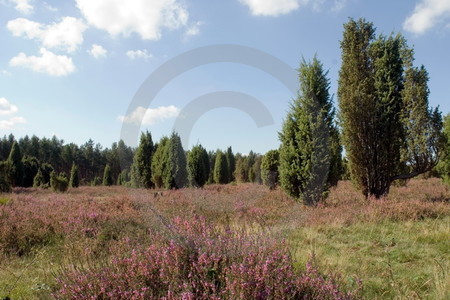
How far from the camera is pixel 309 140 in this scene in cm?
1195

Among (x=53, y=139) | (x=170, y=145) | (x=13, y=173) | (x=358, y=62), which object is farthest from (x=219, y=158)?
(x=53, y=139)

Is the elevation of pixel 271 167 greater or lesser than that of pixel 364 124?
lesser

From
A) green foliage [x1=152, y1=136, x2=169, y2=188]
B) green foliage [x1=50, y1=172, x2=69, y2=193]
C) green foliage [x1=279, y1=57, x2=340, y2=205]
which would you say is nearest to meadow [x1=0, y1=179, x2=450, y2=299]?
green foliage [x1=279, y1=57, x2=340, y2=205]

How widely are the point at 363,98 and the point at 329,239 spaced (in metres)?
7.68

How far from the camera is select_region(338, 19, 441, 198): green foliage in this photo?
12.4 meters

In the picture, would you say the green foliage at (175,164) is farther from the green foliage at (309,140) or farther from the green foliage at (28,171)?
the green foliage at (28,171)

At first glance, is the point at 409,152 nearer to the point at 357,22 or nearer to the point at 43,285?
the point at 357,22

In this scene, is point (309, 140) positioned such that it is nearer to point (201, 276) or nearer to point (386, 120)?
point (386, 120)

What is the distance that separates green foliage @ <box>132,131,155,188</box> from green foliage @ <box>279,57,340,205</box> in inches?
856

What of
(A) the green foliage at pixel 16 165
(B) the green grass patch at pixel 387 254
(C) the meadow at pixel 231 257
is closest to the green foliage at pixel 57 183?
(A) the green foliage at pixel 16 165

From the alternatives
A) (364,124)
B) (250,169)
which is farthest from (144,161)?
(364,124)

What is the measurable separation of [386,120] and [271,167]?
11.1m

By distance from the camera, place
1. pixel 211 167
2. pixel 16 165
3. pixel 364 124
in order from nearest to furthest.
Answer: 1. pixel 364 124
2. pixel 16 165
3. pixel 211 167

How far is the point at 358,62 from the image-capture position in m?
13.6
